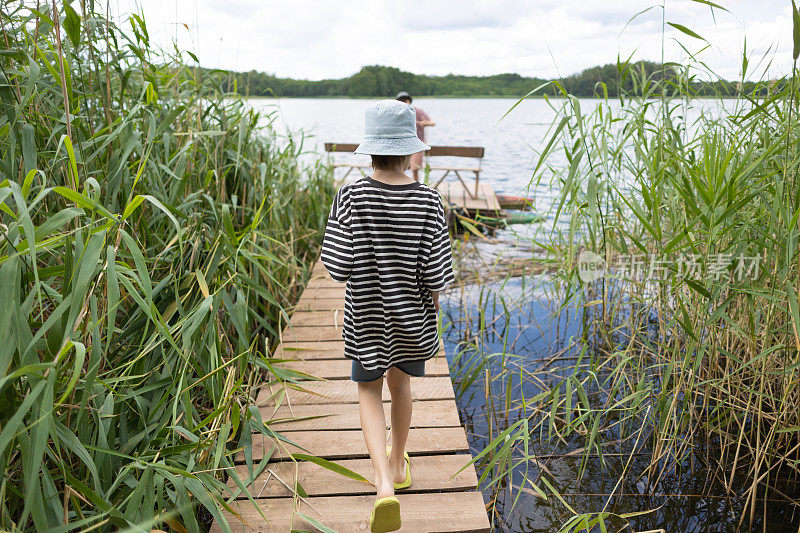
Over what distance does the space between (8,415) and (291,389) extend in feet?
3.79

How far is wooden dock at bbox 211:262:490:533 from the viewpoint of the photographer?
161cm

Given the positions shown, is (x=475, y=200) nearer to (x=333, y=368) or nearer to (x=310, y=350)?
(x=310, y=350)

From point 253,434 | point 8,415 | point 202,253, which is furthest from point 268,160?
point 8,415

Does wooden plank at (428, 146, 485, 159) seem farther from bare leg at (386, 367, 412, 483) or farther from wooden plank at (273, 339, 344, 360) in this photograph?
bare leg at (386, 367, 412, 483)

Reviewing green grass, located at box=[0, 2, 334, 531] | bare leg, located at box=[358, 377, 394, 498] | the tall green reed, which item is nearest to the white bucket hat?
green grass, located at box=[0, 2, 334, 531]

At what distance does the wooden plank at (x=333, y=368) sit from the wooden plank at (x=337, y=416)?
0.23 metres

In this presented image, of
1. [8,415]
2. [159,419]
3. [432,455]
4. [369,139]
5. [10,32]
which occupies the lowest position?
[432,455]

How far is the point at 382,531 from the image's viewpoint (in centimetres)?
149

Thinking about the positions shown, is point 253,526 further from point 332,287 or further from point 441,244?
point 332,287

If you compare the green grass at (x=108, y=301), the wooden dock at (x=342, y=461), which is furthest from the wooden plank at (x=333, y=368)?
the green grass at (x=108, y=301)

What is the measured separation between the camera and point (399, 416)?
1705 millimetres

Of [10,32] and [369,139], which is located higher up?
[10,32]

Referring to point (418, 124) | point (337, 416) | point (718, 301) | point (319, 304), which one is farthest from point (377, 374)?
point (418, 124)

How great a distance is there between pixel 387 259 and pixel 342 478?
0.72 m
